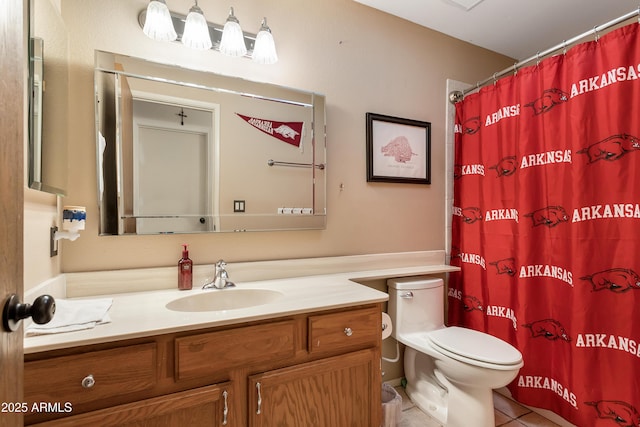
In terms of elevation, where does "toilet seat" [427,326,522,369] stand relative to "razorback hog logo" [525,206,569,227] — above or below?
below

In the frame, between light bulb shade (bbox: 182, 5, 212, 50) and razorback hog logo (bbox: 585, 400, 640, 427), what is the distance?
8.26ft

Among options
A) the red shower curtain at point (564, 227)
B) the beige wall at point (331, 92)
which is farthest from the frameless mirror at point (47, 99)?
the red shower curtain at point (564, 227)

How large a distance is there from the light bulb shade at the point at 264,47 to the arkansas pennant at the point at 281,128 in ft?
0.99

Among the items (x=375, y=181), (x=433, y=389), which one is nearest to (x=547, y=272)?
(x=433, y=389)

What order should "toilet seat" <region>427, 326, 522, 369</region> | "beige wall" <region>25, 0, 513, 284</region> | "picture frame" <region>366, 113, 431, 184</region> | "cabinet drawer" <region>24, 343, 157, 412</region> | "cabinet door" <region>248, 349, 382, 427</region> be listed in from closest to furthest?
"cabinet drawer" <region>24, 343, 157, 412</region> < "cabinet door" <region>248, 349, 382, 427</region> < "beige wall" <region>25, 0, 513, 284</region> < "toilet seat" <region>427, 326, 522, 369</region> < "picture frame" <region>366, 113, 431, 184</region>

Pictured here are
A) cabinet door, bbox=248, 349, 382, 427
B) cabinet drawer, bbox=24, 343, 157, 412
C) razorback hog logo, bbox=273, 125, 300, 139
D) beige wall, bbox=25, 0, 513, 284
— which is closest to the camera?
cabinet drawer, bbox=24, 343, 157, 412

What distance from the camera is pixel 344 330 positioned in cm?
125

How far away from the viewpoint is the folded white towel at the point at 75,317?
2.93 feet

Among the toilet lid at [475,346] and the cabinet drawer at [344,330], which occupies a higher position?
the cabinet drawer at [344,330]

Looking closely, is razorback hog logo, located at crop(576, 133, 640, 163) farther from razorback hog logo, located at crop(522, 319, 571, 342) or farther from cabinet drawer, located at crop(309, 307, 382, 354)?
cabinet drawer, located at crop(309, 307, 382, 354)

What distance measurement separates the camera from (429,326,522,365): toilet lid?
4.73 ft

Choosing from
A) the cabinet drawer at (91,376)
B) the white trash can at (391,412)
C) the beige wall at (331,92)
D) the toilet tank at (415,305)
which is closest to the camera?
the cabinet drawer at (91,376)

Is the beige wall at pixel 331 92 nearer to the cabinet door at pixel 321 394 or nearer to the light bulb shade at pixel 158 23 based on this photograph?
the light bulb shade at pixel 158 23

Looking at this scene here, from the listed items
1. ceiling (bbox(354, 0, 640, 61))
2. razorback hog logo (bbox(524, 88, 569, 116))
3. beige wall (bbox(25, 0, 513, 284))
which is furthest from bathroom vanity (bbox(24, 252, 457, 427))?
ceiling (bbox(354, 0, 640, 61))
